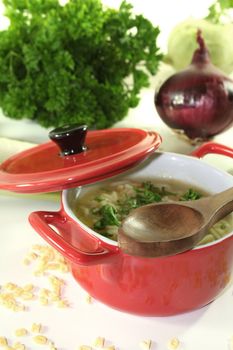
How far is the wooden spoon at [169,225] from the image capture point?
0.61 m

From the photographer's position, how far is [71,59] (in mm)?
1255

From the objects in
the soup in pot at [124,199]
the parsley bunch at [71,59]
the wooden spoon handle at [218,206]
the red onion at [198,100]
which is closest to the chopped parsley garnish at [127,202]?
the soup in pot at [124,199]

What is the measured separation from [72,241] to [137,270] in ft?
0.38

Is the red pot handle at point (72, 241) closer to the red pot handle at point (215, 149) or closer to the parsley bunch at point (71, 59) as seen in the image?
the red pot handle at point (215, 149)

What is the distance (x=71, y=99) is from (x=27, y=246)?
0.49 m

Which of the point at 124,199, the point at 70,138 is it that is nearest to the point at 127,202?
→ the point at 124,199

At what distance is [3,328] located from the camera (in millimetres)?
728

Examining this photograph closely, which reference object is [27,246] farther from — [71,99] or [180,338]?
[71,99]

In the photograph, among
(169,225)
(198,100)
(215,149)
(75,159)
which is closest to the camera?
(169,225)

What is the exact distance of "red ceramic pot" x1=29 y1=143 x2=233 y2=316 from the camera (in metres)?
0.65

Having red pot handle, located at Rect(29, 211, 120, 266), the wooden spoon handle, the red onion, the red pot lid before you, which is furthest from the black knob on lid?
the red onion

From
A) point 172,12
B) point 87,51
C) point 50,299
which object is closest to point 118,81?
point 87,51

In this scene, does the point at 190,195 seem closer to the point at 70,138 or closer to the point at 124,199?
the point at 124,199

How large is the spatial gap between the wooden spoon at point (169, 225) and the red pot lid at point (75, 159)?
99 millimetres
